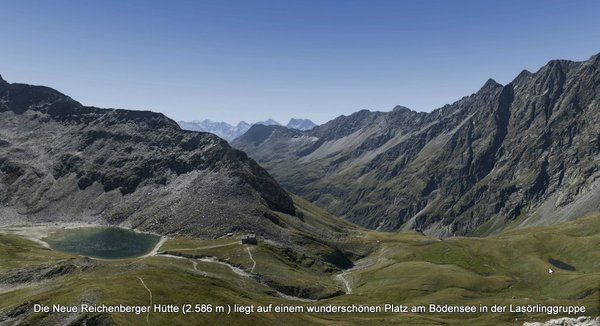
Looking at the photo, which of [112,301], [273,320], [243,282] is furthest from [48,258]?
[273,320]

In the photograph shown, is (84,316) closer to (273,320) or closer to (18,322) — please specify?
(18,322)

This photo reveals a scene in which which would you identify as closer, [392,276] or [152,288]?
[152,288]

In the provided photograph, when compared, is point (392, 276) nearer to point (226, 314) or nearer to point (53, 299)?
point (226, 314)

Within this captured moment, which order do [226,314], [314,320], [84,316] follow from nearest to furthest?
[84,316] → [226,314] → [314,320]

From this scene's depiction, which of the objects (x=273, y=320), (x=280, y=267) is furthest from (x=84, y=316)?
(x=280, y=267)

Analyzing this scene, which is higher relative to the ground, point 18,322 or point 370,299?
point 18,322

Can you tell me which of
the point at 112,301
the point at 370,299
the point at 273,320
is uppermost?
the point at 112,301

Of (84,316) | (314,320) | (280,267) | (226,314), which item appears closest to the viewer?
(84,316)

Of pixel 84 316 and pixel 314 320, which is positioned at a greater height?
pixel 84 316

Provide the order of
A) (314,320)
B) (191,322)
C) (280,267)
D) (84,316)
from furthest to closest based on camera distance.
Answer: (280,267) → (314,320) → (191,322) → (84,316)
